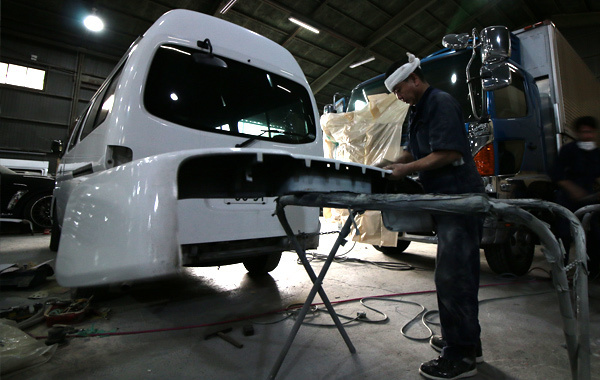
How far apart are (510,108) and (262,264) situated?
287 centimetres

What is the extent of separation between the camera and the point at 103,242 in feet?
3.33

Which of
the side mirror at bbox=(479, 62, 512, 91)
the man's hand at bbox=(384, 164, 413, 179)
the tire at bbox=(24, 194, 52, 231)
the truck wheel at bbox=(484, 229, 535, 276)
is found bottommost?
the truck wheel at bbox=(484, 229, 535, 276)

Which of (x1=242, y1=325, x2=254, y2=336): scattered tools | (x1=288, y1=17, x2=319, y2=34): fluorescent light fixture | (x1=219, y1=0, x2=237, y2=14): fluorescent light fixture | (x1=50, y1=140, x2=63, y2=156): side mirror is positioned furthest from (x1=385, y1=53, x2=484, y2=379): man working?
(x1=288, y1=17, x2=319, y2=34): fluorescent light fixture

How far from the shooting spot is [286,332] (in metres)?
1.73

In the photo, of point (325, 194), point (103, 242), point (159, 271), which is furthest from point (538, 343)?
point (103, 242)

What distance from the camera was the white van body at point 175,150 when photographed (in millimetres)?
965

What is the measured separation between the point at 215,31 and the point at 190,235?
134 centimetres

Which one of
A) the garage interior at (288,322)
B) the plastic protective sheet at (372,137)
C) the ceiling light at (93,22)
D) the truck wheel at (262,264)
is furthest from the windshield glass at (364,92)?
the ceiling light at (93,22)

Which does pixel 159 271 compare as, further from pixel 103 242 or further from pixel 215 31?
pixel 215 31

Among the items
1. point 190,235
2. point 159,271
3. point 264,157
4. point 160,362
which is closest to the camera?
point 159,271

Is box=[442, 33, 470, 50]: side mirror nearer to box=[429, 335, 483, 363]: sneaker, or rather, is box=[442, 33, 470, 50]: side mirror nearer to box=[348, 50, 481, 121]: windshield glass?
box=[348, 50, 481, 121]: windshield glass

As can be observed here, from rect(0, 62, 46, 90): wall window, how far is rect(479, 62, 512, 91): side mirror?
14.5m

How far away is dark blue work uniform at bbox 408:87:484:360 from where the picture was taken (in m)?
1.28

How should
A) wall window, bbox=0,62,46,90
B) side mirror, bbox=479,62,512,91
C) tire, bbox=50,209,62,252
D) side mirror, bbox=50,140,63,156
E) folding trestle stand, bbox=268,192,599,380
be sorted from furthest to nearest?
wall window, bbox=0,62,46,90
side mirror, bbox=50,140,63,156
tire, bbox=50,209,62,252
side mirror, bbox=479,62,512,91
folding trestle stand, bbox=268,192,599,380
